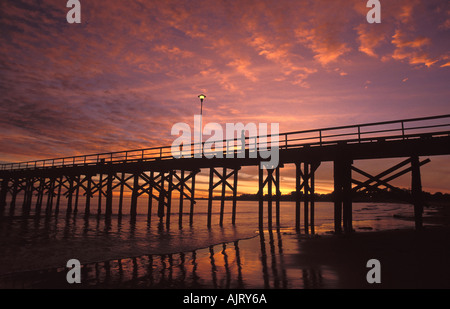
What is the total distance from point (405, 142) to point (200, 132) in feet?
36.7

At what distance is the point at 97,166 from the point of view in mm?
23219

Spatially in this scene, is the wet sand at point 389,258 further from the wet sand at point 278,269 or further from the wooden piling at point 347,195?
the wooden piling at point 347,195

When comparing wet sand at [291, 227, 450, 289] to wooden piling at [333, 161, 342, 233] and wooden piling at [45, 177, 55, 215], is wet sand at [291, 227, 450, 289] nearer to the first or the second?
wooden piling at [333, 161, 342, 233]

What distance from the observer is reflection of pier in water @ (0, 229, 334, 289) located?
602 cm

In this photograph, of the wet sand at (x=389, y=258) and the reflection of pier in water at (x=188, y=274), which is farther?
the reflection of pier in water at (x=188, y=274)

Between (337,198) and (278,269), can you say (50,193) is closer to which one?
(337,198)

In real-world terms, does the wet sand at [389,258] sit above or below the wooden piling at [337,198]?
below

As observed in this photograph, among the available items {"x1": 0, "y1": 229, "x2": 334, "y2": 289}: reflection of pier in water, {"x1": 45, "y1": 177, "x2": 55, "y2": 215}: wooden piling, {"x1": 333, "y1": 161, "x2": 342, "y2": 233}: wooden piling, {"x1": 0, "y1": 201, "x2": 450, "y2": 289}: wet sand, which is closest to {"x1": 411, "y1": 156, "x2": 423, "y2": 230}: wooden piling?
{"x1": 0, "y1": 201, "x2": 450, "y2": 289}: wet sand

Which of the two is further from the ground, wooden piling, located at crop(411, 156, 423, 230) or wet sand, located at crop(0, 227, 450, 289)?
wooden piling, located at crop(411, 156, 423, 230)

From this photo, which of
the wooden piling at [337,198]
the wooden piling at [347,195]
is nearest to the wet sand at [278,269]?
the wooden piling at [347,195]

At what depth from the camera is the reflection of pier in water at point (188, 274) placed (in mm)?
6023

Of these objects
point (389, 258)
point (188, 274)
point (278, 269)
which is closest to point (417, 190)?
point (389, 258)
